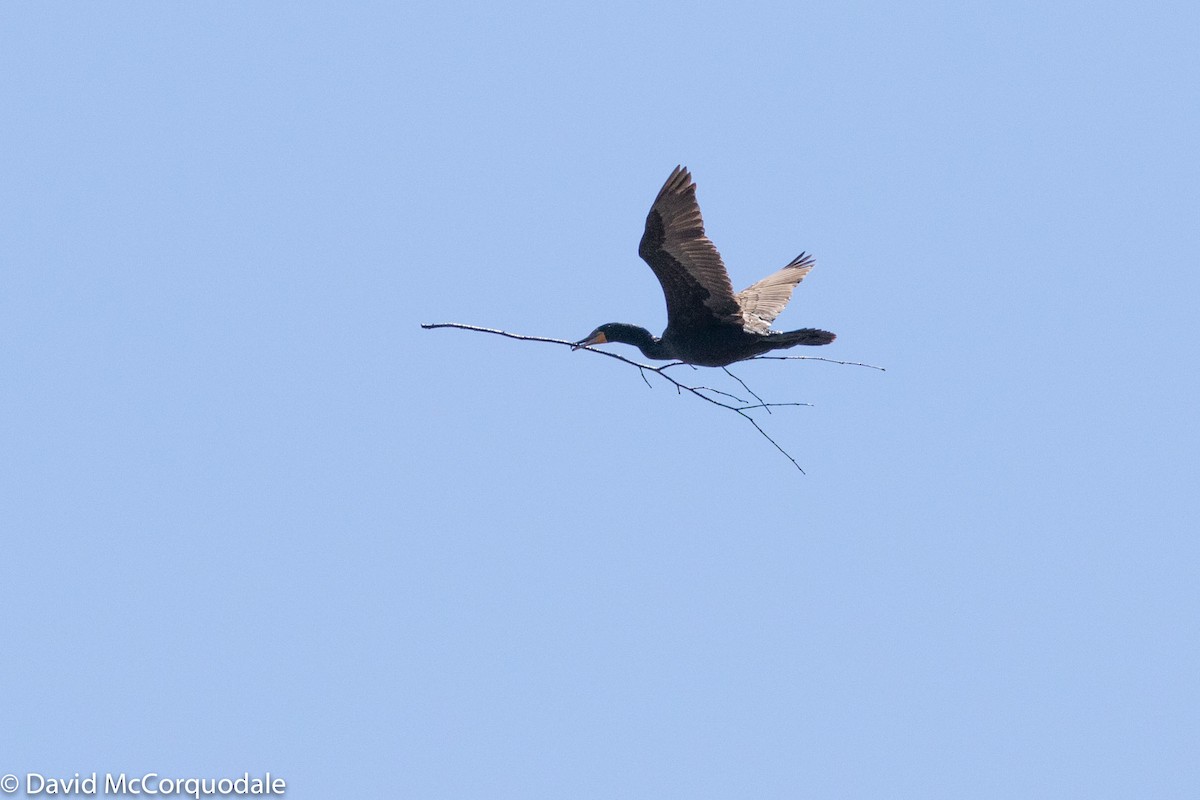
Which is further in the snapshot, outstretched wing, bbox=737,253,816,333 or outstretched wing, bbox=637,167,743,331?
outstretched wing, bbox=737,253,816,333

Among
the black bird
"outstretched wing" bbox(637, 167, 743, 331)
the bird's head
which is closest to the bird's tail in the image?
the black bird

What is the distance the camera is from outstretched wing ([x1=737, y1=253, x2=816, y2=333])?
45.8 feet

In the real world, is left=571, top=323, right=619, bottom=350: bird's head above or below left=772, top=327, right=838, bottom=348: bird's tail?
above

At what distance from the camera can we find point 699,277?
12.0 m

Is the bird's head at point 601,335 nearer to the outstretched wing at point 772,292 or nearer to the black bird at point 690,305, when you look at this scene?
the black bird at point 690,305

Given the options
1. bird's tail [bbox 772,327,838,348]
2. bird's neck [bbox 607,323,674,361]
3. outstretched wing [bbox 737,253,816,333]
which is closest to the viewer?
bird's tail [bbox 772,327,838,348]

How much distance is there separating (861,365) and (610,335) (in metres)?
3.88

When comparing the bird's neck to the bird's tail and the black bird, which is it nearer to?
the black bird

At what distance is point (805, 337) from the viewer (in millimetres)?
11172

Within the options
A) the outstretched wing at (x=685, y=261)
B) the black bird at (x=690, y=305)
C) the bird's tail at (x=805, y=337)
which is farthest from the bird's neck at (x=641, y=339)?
the bird's tail at (x=805, y=337)

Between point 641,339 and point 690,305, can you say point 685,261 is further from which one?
point 641,339

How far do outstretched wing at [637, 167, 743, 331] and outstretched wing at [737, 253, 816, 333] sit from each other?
71 cm

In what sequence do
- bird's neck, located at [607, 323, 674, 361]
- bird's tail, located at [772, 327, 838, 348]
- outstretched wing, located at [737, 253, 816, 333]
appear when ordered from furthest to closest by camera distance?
outstretched wing, located at [737, 253, 816, 333], bird's neck, located at [607, 323, 674, 361], bird's tail, located at [772, 327, 838, 348]

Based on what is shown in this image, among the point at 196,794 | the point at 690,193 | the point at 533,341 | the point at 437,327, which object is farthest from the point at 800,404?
the point at 196,794
